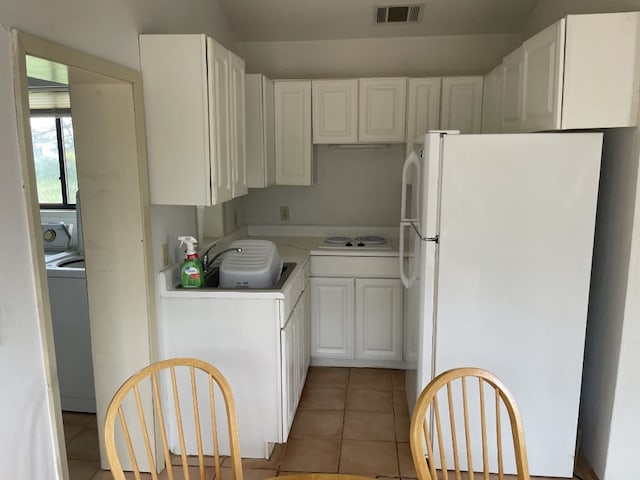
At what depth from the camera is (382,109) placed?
344cm

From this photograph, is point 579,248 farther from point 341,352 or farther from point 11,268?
point 11,268

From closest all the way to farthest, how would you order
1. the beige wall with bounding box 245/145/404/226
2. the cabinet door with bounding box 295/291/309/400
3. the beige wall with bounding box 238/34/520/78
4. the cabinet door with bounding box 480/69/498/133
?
1. the cabinet door with bounding box 295/291/309/400
2. the cabinet door with bounding box 480/69/498/133
3. the beige wall with bounding box 238/34/520/78
4. the beige wall with bounding box 245/145/404/226

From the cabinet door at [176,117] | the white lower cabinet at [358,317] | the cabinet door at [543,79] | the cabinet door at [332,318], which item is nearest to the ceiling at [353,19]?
the cabinet door at [543,79]

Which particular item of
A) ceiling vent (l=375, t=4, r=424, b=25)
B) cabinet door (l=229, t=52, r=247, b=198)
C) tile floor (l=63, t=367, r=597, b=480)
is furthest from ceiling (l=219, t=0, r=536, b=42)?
tile floor (l=63, t=367, r=597, b=480)

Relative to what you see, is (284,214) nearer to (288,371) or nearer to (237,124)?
(237,124)

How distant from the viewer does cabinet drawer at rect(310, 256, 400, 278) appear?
3.37 metres

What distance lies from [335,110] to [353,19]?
60cm

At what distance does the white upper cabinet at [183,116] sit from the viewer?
2152 millimetres

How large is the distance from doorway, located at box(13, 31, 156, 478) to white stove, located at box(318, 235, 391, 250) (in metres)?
1.50

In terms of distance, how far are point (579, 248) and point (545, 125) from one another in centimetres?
55

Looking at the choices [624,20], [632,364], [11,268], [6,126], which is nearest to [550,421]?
[632,364]

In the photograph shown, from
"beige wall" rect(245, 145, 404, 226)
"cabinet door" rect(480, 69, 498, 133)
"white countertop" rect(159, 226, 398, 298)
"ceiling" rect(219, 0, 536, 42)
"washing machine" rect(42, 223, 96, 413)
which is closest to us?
"white countertop" rect(159, 226, 398, 298)

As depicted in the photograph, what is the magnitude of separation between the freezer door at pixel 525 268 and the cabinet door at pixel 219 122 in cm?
100

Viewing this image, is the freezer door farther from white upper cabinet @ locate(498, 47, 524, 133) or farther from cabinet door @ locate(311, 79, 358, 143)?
cabinet door @ locate(311, 79, 358, 143)
